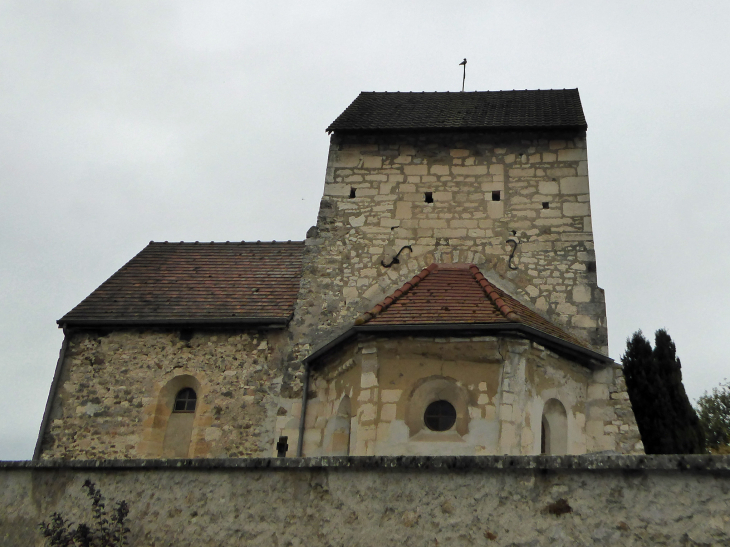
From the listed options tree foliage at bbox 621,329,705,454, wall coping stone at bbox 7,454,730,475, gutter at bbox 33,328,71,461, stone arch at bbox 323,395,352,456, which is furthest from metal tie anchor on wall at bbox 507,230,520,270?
gutter at bbox 33,328,71,461

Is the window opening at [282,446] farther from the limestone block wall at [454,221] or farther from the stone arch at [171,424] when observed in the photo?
the limestone block wall at [454,221]

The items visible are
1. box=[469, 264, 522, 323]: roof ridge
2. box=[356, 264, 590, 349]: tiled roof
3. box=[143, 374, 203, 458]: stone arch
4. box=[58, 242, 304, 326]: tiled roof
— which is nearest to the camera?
box=[469, 264, 522, 323]: roof ridge

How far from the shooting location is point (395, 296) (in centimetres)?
1130

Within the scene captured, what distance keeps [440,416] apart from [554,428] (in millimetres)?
1813

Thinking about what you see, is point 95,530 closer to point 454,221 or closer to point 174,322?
point 174,322

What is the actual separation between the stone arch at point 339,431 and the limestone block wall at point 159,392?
3.63 feet

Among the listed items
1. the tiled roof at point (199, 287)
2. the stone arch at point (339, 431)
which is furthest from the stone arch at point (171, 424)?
the stone arch at point (339, 431)

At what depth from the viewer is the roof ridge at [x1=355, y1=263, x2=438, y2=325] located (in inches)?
420

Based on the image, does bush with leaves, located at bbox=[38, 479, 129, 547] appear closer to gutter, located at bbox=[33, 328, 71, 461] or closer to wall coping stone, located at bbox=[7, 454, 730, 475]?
wall coping stone, located at bbox=[7, 454, 730, 475]

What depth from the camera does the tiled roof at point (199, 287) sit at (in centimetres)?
1268

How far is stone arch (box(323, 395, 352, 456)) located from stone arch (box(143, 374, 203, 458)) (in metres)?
2.38

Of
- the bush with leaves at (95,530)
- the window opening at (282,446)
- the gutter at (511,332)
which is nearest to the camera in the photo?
the bush with leaves at (95,530)

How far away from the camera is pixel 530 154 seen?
13.4 m

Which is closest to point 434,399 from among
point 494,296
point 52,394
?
point 494,296
